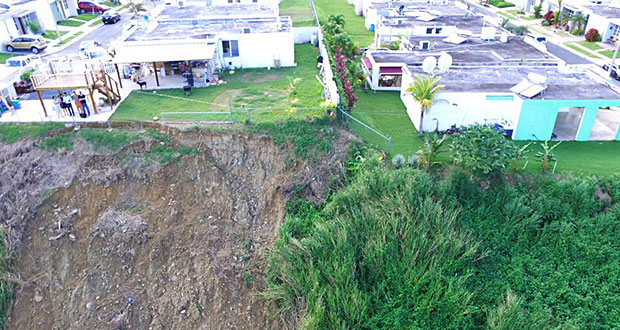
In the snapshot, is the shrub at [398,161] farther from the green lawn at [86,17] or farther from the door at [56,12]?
the green lawn at [86,17]

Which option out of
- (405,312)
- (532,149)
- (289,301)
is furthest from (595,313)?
(289,301)

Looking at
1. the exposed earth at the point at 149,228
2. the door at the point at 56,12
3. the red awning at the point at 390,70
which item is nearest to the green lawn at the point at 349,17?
the red awning at the point at 390,70

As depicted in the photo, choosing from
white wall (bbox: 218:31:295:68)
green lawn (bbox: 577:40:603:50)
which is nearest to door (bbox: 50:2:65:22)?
white wall (bbox: 218:31:295:68)

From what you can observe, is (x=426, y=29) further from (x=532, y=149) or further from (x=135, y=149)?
(x=135, y=149)

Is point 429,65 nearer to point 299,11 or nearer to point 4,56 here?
point 299,11

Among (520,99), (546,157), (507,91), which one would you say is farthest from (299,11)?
(546,157)
